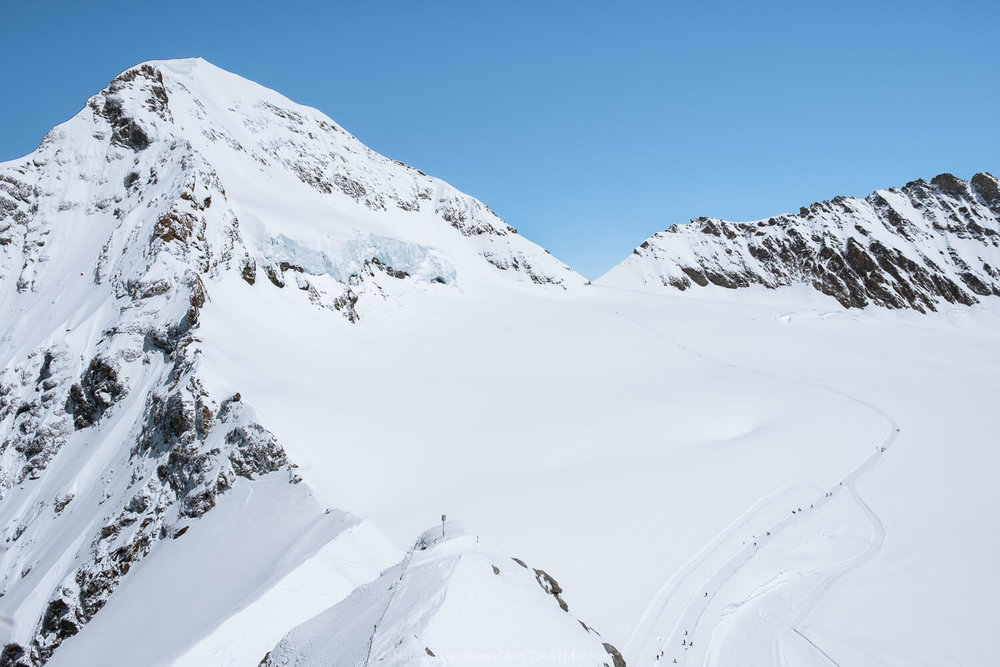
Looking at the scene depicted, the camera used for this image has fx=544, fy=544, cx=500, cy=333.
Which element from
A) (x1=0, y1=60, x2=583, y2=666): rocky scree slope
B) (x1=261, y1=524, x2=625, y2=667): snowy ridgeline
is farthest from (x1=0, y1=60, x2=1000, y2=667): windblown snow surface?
(x1=0, y1=60, x2=583, y2=666): rocky scree slope

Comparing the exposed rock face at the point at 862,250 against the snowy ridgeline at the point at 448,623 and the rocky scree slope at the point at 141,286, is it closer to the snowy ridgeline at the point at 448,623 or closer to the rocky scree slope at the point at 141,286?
the rocky scree slope at the point at 141,286

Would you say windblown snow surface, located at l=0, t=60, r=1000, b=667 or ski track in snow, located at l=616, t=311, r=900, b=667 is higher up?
windblown snow surface, located at l=0, t=60, r=1000, b=667

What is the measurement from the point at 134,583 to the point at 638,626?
60.5ft

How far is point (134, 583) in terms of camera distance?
2047 centimetres

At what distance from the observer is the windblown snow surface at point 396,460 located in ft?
52.4

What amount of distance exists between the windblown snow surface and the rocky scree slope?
20 cm

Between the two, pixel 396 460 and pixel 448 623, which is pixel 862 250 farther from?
pixel 448 623

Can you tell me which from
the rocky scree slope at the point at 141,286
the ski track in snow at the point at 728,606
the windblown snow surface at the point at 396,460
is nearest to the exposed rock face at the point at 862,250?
the windblown snow surface at the point at 396,460

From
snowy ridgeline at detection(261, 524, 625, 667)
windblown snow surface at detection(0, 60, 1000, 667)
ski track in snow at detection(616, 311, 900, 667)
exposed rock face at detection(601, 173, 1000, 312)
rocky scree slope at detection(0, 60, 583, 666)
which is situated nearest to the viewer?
snowy ridgeline at detection(261, 524, 625, 667)

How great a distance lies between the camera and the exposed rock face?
8869cm

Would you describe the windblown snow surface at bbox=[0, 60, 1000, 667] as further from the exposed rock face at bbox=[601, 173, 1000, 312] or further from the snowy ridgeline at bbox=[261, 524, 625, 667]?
the exposed rock face at bbox=[601, 173, 1000, 312]

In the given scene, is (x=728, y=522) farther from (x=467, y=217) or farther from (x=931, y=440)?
(x=467, y=217)

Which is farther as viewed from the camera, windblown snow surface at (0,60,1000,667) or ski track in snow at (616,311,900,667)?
ski track in snow at (616,311,900,667)

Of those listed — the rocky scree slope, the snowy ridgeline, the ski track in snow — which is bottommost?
the ski track in snow
